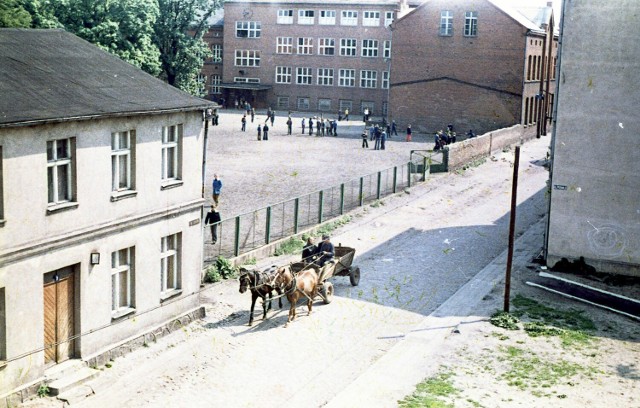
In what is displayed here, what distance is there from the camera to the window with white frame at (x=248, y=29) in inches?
3617

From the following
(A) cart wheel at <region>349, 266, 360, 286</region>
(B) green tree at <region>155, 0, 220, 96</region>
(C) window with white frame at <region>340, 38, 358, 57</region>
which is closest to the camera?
(A) cart wheel at <region>349, 266, 360, 286</region>

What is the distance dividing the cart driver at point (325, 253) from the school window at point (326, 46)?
66915 mm

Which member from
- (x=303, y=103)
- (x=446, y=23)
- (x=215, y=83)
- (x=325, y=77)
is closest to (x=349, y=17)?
(x=325, y=77)

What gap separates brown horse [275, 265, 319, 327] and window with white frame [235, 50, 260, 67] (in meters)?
71.3

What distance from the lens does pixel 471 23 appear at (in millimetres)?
69500

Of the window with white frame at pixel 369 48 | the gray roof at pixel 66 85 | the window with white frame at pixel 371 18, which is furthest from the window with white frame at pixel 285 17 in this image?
the gray roof at pixel 66 85

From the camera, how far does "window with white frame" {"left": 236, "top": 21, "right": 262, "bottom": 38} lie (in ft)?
301

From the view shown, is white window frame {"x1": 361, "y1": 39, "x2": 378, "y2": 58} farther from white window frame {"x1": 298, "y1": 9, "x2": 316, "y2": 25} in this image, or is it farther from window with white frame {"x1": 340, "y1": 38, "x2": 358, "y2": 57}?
white window frame {"x1": 298, "y1": 9, "x2": 316, "y2": 25}

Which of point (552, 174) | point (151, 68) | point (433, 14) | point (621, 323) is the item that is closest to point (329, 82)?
point (433, 14)

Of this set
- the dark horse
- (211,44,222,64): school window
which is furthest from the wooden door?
(211,44,222,64): school window

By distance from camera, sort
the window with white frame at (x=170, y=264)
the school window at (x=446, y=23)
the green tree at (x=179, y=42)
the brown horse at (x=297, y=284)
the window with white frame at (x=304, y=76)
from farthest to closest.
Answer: the window with white frame at (x=304, y=76) < the green tree at (x=179, y=42) < the school window at (x=446, y=23) < the brown horse at (x=297, y=284) < the window with white frame at (x=170, y=264)

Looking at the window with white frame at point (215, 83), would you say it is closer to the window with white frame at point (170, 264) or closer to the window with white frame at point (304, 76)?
the window with white frame at point (304, 76)

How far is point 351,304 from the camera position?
80.3 ft

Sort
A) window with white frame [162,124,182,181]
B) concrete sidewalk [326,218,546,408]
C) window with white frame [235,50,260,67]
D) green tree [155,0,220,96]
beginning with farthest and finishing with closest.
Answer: window with white frame [235,50,260,67], green tree [155,0,220,96], window with white frame [162,124,182,181], concrete sidewalk [326,218,546,408]
